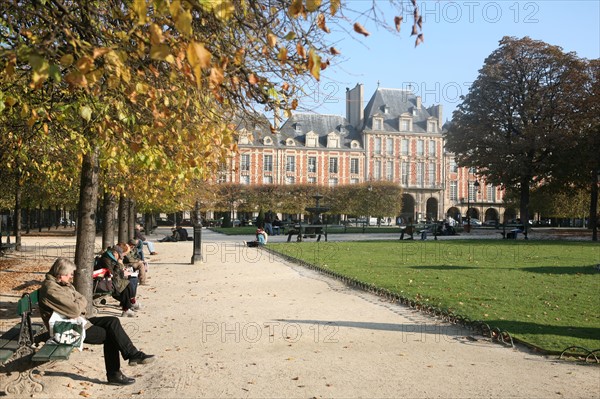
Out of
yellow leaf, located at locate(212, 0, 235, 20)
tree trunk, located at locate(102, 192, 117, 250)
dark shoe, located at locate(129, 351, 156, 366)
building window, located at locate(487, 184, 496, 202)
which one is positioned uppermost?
building window, located at locate(487, 184, 496, 202)

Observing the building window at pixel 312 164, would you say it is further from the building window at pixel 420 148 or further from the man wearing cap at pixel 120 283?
the man wearing cap at pixel 120 283

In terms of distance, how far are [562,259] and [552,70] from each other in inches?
786

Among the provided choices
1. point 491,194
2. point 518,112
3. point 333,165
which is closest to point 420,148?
point 333,165

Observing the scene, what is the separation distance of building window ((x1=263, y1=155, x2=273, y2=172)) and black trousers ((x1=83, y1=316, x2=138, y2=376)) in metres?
60.9

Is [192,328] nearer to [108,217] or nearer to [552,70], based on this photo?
[108,217]

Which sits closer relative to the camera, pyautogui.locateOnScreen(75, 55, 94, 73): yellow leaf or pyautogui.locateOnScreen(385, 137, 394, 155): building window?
pyautogui.locateOnScreen(75, 55, 94, 73): yellow leaf

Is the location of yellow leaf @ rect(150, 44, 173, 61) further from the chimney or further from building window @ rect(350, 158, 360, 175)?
building window @ rect(350, 158, 360, 175)

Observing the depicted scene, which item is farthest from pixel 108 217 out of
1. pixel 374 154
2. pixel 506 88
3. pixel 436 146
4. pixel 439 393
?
pixel 436 146

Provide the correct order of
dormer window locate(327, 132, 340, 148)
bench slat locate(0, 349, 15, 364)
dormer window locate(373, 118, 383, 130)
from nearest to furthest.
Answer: bench slat locate(0, 349, 15, 364)
dormer window locate(327, 132, 340, 148)
dormer window locate(373, 118, 383, 130)

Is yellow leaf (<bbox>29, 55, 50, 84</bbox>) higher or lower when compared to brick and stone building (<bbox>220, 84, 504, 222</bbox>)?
lower

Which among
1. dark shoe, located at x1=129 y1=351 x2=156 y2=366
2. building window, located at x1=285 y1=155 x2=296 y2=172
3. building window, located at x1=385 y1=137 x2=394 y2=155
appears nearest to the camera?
dark shoe, located at x1=129 y1=351 x2=156 y2=366

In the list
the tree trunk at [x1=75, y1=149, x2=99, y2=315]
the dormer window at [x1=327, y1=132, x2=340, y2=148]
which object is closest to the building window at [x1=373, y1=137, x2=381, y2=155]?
the dormer window at [x1=327, y1=132, x2=340, y2=148]

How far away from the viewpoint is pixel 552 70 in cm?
3391

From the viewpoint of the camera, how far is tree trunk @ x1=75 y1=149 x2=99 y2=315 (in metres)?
8.25
